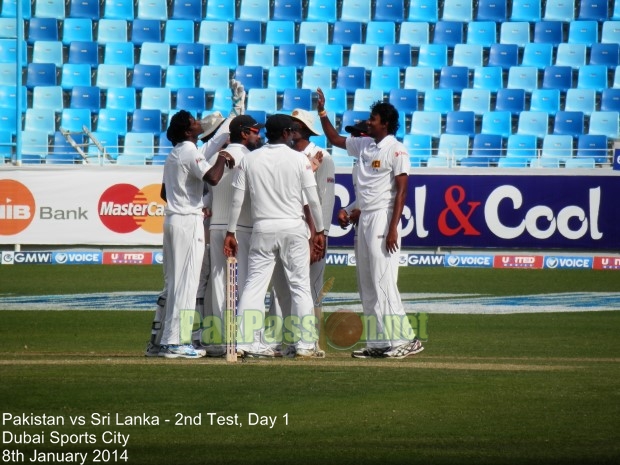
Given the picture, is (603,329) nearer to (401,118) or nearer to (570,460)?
(570,460)

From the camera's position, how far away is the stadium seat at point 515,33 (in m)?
32.9

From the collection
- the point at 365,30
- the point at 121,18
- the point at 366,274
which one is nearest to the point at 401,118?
the point at 365,30

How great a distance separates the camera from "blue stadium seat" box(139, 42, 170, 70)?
3291 cm

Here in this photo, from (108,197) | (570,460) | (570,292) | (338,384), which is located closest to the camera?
(570,460)

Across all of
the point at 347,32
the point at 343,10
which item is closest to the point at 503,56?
the point at 347,32

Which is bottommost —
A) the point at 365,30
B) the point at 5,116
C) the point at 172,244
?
the point at 172,244

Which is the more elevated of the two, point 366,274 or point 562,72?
point 562,72

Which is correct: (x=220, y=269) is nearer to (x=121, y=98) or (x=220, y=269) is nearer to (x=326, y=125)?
(x=326, y=125)

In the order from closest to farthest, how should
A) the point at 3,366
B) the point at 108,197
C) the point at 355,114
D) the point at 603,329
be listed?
1. the point at 3,366
2. the point at 603,329
3. the point at 108,197
4. the point at 355,114

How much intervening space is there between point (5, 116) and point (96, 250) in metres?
7.00

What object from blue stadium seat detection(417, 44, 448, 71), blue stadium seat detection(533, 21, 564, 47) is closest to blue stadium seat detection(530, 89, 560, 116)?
blue stadium seat detection(533, 21, 564, 47)

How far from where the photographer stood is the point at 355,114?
30578mm

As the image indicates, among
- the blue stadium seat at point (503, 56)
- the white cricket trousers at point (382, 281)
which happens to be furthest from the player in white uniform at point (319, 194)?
the blue stadium seat at point (503, 56)

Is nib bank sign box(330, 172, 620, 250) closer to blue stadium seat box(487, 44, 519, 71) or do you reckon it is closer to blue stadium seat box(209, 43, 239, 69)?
blue stadium seat box(487, 44, 519, 71)
